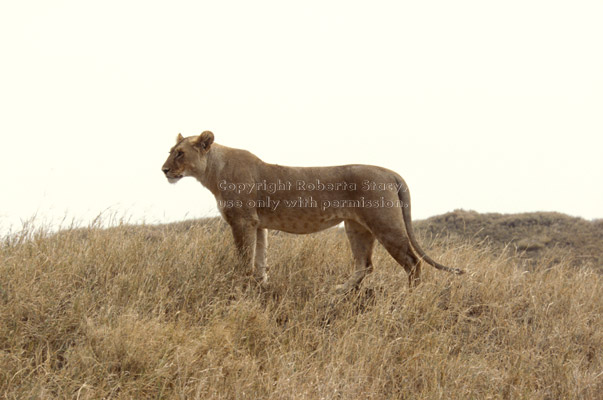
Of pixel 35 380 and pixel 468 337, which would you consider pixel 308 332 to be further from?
pixel 35 380

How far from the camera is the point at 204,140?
7109 millimetres

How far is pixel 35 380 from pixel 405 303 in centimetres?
404

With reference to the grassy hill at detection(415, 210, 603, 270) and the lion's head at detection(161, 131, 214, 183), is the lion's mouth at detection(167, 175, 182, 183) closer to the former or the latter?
the lion's head at detection(161, 131, 214, 183)

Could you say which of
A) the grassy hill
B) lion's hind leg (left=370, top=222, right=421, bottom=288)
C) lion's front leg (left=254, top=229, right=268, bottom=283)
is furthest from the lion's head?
the grassy hill

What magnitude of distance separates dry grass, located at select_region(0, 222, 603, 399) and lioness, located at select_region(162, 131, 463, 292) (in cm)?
50

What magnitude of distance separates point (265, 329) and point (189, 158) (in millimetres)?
2566

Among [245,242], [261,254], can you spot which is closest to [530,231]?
[261,254]

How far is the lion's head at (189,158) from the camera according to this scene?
7105 millimetres

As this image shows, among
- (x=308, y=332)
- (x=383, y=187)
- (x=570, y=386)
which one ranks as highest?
(x=383, y=187)

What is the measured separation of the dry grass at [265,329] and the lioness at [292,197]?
1.63 feet

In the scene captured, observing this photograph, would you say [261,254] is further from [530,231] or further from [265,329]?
[530,231]

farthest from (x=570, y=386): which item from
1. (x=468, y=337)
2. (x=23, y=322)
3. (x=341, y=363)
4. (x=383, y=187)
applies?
(x=23, y=322)

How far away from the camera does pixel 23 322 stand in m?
5.41

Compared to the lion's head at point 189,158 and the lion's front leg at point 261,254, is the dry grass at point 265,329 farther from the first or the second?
the lion's head at point 189,158
